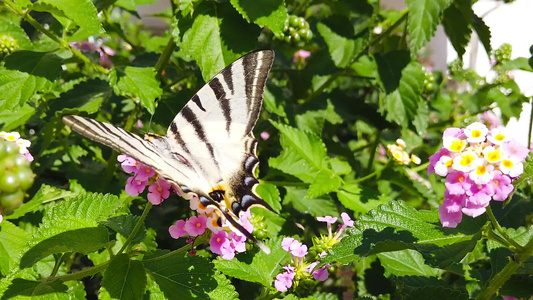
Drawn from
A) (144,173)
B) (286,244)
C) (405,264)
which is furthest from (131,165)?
(405,264)

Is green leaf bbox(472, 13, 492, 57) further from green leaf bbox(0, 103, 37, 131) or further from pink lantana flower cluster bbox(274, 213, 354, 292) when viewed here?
green leaf bbox(0, 103, 37, 131)

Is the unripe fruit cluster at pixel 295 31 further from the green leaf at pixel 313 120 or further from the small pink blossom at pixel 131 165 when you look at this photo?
the small pink blossom at pixel 131 165

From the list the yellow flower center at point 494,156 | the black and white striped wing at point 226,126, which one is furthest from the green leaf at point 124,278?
the yellow flower center at point 494,156

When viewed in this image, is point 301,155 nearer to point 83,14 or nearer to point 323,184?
point 323,184

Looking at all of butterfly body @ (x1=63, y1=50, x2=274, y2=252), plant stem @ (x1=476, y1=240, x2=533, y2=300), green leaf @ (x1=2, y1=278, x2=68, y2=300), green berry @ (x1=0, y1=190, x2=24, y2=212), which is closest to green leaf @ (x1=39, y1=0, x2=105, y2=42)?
butterfly body @ (x1=63, y1=50, x2=274, y2=252)

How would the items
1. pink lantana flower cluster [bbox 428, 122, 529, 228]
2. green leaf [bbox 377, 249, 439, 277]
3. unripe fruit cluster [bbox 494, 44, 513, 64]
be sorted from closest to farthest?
pink lantana flower cluster [bbox 428, 122, 529, 228]
green leaf [bbox 377, 249, 439, 277]
unripe fruit cluster [bbox 494, 44, 513, 64]

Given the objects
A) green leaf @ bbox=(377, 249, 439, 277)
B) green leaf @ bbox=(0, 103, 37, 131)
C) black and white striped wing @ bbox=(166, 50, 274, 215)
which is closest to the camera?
black and white striped wing @ bbox=(166, 50, 274, 215)
